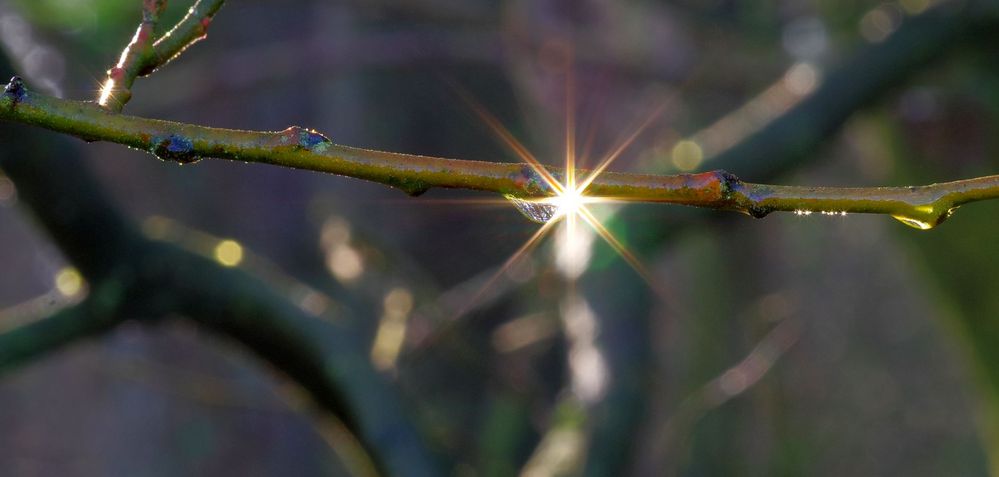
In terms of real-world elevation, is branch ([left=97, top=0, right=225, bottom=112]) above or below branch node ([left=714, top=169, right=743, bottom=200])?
above

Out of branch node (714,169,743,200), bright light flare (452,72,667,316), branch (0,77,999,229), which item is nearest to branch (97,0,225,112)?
branch (0,77,999,229)

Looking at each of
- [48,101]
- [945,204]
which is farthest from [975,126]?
[48,101]

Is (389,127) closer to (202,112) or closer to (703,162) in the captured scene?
(202,112)

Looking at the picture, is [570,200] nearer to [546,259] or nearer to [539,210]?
[539,210]

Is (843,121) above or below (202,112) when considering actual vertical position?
below

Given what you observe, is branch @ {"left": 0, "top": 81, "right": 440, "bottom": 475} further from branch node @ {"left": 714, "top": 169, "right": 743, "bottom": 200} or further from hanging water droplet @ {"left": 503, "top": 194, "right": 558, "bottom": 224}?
branch node @ {"left": 714, "top": 169, "right": 743, "bottom": 200}

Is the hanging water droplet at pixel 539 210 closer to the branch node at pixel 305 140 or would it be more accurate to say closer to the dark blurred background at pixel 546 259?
the branch node at pixel 305 140
